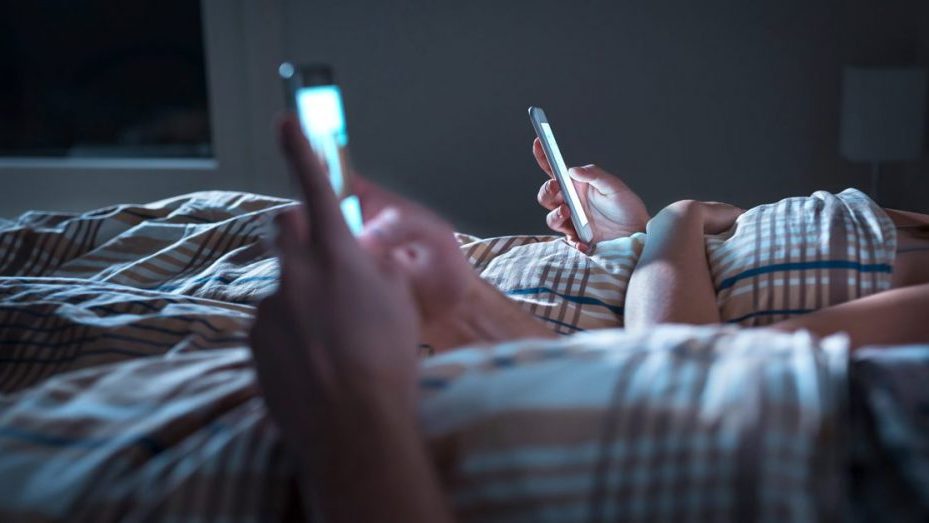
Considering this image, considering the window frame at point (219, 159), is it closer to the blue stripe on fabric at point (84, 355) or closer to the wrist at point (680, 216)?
the wrist at point (680, 216)

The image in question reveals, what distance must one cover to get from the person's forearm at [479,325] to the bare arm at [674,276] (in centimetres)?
16

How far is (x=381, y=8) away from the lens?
2734mm

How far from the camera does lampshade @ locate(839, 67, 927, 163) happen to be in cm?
226

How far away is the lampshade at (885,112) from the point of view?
2262mm

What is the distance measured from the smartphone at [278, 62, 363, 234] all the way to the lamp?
2.02 meters

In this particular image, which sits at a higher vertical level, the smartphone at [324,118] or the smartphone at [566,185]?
the smartphone at [324,118]

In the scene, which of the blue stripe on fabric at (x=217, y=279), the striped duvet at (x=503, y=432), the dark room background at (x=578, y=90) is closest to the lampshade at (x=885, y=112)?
the dark room background at (x=578, y=90)

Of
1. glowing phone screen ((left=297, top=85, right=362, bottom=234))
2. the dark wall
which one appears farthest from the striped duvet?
the dark wall

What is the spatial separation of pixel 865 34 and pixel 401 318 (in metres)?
2.48

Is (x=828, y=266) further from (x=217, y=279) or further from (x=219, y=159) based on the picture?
(x=219, y=159)

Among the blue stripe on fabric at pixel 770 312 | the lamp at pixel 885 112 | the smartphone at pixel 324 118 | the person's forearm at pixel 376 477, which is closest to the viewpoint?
the person's forearm at pixel 376 477

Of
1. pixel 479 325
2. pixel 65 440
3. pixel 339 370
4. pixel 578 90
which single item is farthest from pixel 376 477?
pixel 578 90

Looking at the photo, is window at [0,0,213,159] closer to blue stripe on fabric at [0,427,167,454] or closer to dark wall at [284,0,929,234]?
dark wall at [284,0,929,234]

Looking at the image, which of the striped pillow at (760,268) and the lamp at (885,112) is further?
the lamp at (885,112)
